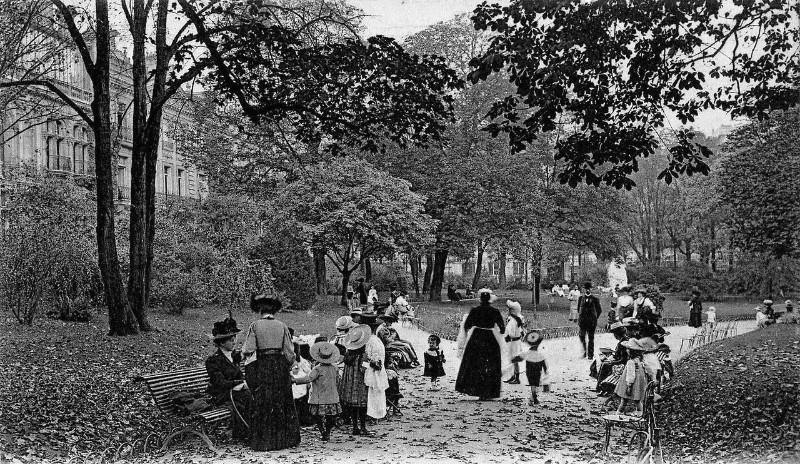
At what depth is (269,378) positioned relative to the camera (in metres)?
8.16

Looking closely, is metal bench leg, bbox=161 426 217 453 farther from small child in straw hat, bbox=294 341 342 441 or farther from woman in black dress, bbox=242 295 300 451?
small child in straw hat, bbox=294 341 342 441

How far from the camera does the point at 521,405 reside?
11383 mm

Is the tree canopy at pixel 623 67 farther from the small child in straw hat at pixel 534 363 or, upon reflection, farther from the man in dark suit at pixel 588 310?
the man in dark suit at pixel 588 310

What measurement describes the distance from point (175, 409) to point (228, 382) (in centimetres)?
74

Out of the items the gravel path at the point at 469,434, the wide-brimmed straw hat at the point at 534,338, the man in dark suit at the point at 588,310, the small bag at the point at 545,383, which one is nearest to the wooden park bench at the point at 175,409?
the gravel path at the point at 469,434

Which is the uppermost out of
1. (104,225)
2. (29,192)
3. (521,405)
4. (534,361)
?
(29,192)

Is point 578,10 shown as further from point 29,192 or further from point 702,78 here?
point 29,192

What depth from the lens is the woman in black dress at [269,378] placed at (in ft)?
26.5

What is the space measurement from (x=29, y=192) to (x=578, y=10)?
1787 cm

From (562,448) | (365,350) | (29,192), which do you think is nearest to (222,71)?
(365,350)

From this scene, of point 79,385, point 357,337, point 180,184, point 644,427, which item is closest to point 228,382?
point 357,337

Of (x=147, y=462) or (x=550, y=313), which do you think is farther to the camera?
(x=550, y=313)

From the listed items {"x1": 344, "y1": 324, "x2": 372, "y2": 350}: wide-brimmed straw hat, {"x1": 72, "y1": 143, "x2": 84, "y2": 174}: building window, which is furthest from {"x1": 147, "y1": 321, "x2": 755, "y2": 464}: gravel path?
{"x1": 72, "y1": 143, "x2": 84, "y2": 174}: building window

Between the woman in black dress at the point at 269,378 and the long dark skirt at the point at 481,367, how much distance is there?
4527 mm
